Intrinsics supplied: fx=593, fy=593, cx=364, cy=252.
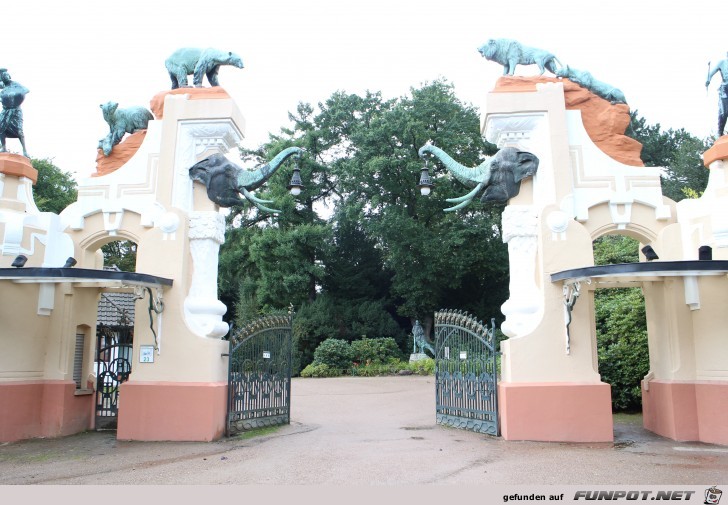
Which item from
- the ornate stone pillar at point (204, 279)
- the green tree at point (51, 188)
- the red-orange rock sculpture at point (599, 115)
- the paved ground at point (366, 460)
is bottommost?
the paved ground at point (366, 460)

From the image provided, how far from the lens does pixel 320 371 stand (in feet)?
84.0

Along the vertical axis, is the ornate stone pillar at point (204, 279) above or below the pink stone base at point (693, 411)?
above

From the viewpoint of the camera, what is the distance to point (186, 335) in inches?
415

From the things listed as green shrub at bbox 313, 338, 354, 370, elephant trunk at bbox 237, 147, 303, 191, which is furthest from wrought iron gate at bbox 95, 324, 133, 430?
green shrub at bbox 313, 338, 354, 370

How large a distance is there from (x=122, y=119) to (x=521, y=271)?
832cm

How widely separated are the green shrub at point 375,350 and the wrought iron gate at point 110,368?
15095 millimetres

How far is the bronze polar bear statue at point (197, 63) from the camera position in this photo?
1168cm

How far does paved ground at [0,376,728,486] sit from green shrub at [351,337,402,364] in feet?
48.1

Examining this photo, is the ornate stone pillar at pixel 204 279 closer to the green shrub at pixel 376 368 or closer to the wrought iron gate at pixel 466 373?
the wrought iron gate at pixel 466 373

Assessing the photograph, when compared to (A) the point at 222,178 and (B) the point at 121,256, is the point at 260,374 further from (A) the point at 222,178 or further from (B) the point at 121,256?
(B) the point at 121,256

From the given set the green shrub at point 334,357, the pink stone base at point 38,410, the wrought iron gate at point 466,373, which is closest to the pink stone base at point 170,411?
the pink stone base at point 38,410

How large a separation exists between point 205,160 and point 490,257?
67.5ft

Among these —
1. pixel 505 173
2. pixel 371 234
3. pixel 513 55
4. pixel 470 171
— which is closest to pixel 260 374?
pixel 470 171

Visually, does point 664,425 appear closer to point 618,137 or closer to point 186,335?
point 618,137
